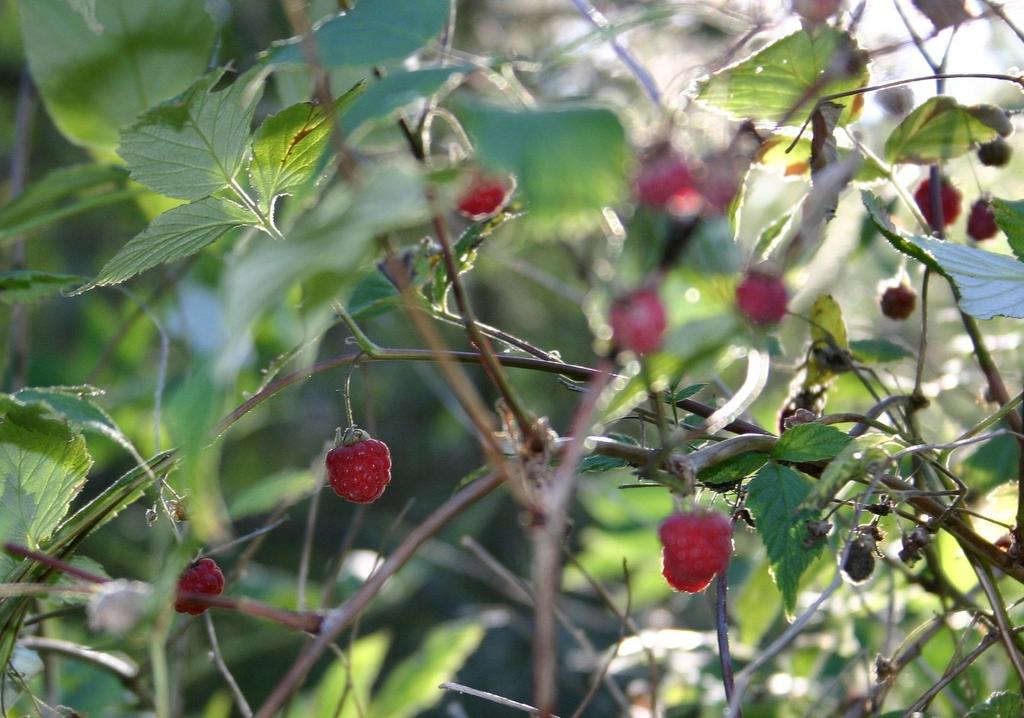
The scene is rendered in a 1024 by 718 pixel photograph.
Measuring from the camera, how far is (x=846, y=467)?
33cm

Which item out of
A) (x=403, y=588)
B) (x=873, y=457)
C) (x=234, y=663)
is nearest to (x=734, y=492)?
(x=873, y=457)

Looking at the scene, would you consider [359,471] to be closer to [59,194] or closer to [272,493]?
[272,493]

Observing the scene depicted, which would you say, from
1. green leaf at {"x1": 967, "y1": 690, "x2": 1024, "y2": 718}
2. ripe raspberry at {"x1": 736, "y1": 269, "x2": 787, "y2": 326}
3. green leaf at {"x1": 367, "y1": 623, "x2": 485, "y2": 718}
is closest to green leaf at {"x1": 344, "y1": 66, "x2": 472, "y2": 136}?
ripe raspberry at {"x1": 736, "y1": 269, "x2": 787, "y2": 326}

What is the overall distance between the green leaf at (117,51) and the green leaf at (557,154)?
1.30ft

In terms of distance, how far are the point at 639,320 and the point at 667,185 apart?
35 millimetres

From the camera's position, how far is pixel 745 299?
0.27 meters

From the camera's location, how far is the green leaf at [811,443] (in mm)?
364

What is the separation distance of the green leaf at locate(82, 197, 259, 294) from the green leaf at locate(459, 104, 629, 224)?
180 mm

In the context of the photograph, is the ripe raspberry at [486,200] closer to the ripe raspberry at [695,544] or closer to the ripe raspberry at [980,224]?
the ripe raspberry at [695,544]

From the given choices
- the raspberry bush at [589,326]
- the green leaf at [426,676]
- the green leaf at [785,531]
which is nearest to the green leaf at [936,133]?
the raspberry bush at [589,326]

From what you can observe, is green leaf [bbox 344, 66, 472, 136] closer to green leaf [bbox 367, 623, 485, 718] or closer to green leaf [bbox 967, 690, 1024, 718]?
green leaf [bbox 967, 690, 1024, 718]

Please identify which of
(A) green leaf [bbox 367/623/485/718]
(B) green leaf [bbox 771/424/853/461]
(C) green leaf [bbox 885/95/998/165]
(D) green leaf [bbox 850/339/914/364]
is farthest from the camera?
(A) green leaf [bbox 367/623/485/718]

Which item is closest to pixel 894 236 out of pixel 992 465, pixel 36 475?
pixel 992 465

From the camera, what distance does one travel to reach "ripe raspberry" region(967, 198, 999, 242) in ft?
1.94
